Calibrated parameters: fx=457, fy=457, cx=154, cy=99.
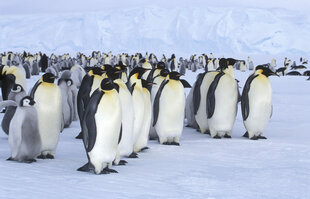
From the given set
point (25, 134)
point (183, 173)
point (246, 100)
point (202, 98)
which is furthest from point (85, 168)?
point (202, 98)

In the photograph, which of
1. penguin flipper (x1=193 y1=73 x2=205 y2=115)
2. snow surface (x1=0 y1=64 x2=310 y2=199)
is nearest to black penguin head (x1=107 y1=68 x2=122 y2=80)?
snow surface (x1=0 y1=64 x2=310 y2=199)

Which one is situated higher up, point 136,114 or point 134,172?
point 136,114

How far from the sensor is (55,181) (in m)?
3.32

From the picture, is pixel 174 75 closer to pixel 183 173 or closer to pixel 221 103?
pixel 221 103

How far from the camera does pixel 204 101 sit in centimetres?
655

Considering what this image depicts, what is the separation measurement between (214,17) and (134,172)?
44.9 meters

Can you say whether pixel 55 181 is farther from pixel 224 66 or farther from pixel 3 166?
pixel 224 66

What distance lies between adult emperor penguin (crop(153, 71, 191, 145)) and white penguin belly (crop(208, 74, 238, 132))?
0.72 metres

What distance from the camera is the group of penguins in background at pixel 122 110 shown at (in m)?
3.75

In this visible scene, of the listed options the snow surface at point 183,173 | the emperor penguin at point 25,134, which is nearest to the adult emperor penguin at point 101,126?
the snow surface at point 183,173

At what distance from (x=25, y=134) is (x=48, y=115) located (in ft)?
1.82

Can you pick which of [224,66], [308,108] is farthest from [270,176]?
[308,108]

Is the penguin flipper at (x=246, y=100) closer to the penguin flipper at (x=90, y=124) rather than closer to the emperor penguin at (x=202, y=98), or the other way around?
the emperor penguin at (x=202, y=98)

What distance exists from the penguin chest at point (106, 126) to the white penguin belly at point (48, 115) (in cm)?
100
